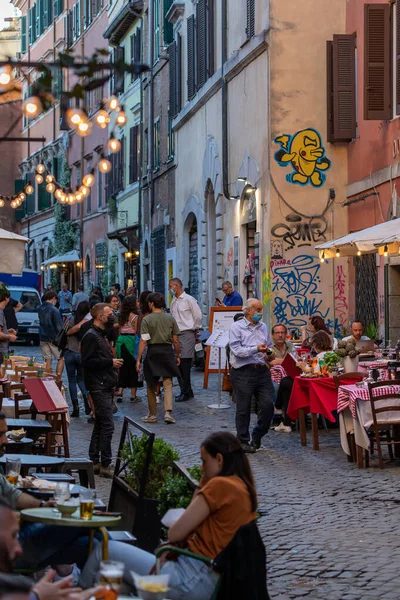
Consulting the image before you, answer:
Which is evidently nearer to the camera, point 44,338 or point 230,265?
point 44,338

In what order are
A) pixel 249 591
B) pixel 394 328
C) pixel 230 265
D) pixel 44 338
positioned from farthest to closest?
pixel 230 265 → pixel 44 338 → pixel 394 328 → pixel 249 591

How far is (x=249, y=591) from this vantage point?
19.5ft

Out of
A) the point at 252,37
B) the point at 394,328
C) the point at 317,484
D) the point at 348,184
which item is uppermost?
the point at 252,37

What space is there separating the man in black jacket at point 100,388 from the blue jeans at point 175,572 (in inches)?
228

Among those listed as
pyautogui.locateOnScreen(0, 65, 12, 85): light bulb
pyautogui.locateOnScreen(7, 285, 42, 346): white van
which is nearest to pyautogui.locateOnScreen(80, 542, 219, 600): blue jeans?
pyautogui.locateOnScreen(0, 65, 12, 85): light bulb

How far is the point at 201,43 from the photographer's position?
29094mm

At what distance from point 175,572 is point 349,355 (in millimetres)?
8466

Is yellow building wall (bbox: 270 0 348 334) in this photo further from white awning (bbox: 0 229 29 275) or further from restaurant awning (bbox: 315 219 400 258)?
white awning (bbox: 0 229 29 275)

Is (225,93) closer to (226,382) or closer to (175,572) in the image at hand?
(226,382)

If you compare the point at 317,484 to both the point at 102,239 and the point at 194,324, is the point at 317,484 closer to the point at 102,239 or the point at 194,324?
the point at 194,324

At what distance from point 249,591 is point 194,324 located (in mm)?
13979

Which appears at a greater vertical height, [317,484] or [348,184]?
[348,184]

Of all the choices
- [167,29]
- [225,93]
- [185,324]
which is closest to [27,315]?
[167,29]

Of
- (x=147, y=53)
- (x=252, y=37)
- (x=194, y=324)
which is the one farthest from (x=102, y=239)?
(x=194, y=324)
